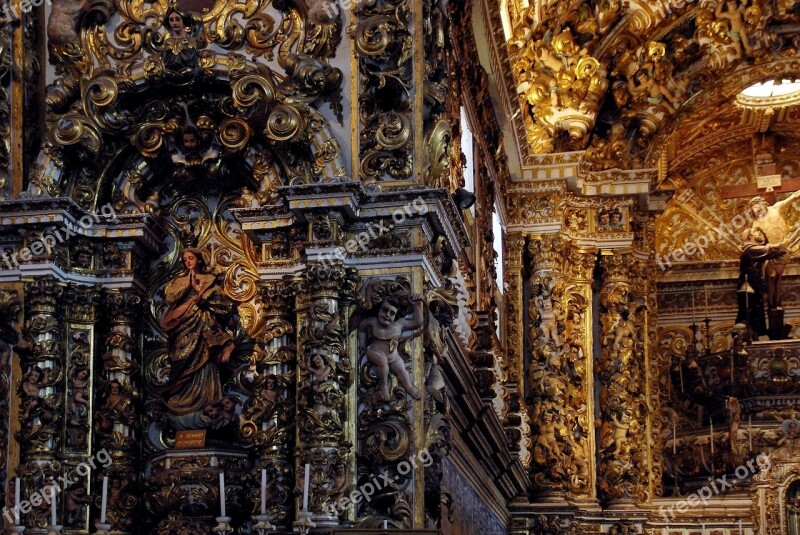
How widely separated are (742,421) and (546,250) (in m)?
5.83

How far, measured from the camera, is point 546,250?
2034cm

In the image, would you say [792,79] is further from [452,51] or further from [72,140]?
[72,140]

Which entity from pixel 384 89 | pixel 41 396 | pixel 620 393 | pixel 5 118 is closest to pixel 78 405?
pixel 41 396

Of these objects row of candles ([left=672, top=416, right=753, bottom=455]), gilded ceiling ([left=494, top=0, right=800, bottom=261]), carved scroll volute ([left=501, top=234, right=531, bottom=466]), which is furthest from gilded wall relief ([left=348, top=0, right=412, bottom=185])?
row of candles ([left=672, top=416, right=753, bottom=455])

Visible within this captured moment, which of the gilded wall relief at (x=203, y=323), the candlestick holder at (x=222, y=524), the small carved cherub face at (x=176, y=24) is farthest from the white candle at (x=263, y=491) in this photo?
the small carved cherub face at (x=176, y=24)

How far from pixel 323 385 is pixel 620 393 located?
1077 centimetres

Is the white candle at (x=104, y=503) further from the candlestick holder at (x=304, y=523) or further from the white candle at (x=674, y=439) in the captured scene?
the white candle at (x=674, y=439)

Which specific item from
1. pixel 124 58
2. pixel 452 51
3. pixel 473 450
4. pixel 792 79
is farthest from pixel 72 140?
pixel 792 79

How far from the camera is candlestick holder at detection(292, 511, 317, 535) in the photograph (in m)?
9.99

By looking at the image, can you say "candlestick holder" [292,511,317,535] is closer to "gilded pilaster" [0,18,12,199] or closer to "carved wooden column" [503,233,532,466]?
"gilded pilaster" [0,18,12,199]

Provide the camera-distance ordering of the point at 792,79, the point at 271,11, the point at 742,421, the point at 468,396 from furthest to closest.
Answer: the point at 742,421 < the point at 792,79 < the point at 468,396 < the point at 271,11

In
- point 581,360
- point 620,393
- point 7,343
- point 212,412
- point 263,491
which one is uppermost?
point 581,360

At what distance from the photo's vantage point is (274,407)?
11078 mm

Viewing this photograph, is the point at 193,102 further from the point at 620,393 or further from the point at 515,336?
the point at 620,393
